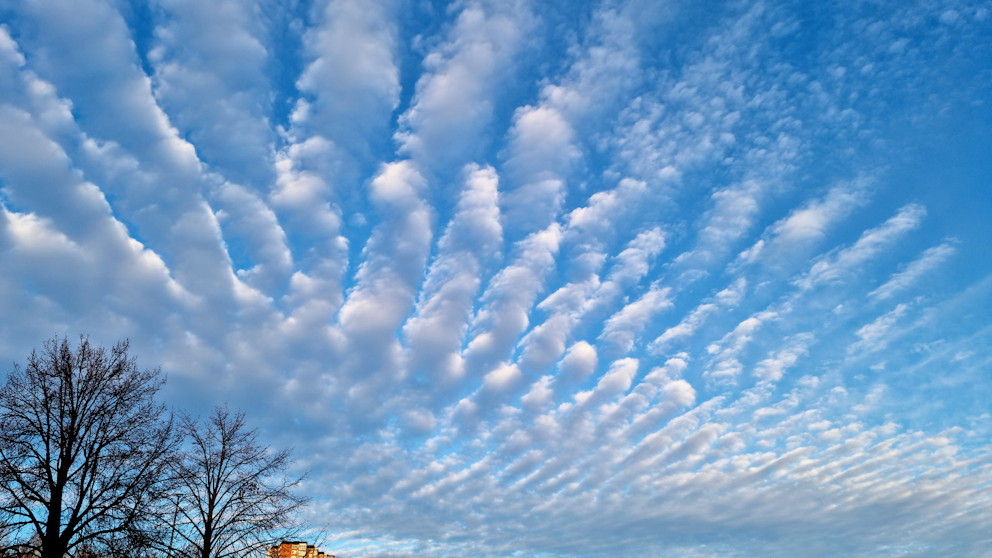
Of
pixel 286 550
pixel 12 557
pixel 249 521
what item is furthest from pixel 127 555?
pixel 286 550

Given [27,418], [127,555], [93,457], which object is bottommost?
[127,555]

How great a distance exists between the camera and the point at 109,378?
22688 mm

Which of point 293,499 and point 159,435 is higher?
point 159,435

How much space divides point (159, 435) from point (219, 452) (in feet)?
Answer: 13.5

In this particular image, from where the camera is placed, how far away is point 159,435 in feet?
74.9

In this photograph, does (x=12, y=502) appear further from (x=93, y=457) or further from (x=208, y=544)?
(x=208, y=544)

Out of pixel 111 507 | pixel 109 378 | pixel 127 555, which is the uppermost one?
pixel 109 378

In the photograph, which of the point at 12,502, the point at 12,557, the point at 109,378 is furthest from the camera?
the point at 109,378

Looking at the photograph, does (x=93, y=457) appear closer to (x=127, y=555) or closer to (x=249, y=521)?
(x=127, y=555)

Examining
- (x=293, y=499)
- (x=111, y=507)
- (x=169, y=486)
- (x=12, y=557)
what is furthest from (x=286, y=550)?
(x=12, y=557)

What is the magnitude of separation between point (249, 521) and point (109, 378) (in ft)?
26.9

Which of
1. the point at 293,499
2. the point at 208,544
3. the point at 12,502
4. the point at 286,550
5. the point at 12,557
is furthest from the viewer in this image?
the point at 286,550

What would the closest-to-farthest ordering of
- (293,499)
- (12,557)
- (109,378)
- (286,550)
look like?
(12,557)
(109,378)
(293,499)
(286,550)

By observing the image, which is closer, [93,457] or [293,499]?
[93,457]
